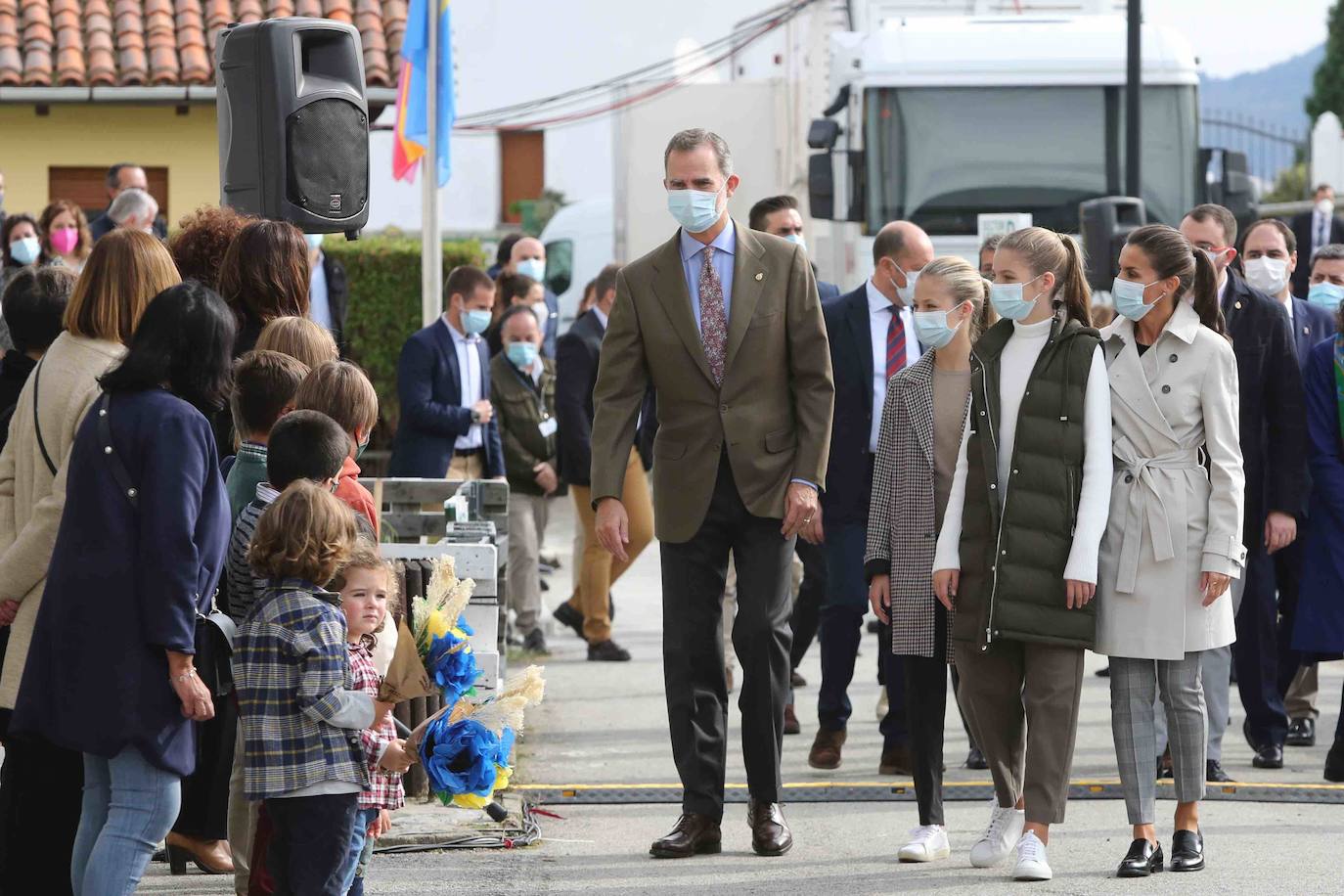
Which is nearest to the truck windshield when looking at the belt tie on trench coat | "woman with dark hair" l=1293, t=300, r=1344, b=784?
"woman with dark hair" l=1293, t=300, r=1344, b=784

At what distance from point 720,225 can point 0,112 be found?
592 inches

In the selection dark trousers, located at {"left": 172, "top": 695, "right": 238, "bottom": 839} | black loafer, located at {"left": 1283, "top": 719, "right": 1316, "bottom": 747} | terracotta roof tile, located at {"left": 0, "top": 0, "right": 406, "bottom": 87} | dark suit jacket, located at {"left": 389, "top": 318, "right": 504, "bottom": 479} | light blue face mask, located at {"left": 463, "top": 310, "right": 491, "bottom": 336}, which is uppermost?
terracotta roof tile, located at {"left": 0, "top": 0, "right": 406, "bottom": 87}

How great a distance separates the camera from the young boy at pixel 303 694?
4.84 m

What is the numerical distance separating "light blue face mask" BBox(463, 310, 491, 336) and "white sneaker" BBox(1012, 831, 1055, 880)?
16.7ft

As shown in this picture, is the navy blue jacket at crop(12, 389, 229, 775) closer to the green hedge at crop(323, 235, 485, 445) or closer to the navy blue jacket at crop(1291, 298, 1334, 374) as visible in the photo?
the navy blue jacket at crop(1291, 298, 1334, 374)

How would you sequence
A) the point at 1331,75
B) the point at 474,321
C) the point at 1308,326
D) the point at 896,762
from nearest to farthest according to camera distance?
the point at 896,762
the point at 1308,326
the point at 474,321
the point at 1331,75

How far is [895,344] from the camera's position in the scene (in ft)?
27.4

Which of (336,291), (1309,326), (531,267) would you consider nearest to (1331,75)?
(531,267)

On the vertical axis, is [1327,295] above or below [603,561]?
above

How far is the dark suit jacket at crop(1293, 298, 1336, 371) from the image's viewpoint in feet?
29.2

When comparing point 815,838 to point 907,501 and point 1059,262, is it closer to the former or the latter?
point 907,501

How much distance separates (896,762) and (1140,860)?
6.28 ft

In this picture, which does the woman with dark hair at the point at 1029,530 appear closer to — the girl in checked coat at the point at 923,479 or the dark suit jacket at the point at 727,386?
the girl in checked coat at the point at 923,479

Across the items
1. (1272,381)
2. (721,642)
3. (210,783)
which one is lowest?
(210,783)
